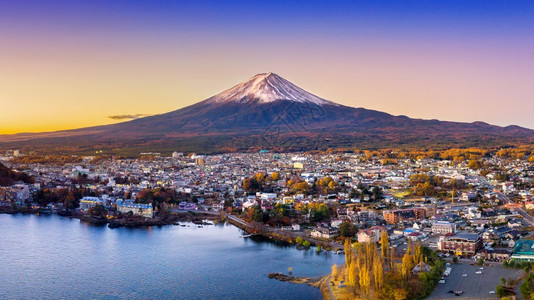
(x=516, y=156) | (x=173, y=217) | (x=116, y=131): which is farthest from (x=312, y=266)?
(x=116, y=131)

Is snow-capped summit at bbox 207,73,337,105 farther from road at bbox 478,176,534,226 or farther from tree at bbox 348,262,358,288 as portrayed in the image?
tree at bbox 348,262,358,288

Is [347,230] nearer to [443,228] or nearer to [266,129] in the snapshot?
[443,228]

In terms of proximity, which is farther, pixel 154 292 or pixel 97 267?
pixel 97 267

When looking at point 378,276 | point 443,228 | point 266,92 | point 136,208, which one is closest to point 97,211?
point 136,208

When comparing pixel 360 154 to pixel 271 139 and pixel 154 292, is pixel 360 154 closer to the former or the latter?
pixel 271 139

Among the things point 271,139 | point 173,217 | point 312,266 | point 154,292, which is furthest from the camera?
point 271,139

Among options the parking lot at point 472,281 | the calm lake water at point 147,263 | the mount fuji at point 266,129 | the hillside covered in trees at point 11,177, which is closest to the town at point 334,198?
the parking lot at point 472,281
